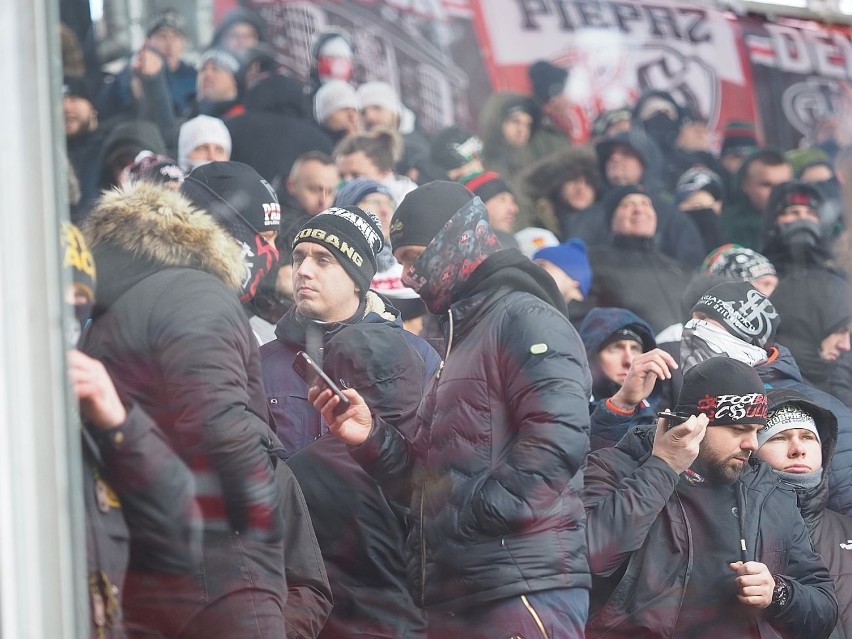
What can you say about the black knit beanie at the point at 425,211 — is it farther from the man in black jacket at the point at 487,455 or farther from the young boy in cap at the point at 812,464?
the young boy in cap at the point at 812,464

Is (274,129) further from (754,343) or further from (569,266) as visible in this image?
(754,343)

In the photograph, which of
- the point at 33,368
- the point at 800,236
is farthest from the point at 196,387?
the point at 800,236

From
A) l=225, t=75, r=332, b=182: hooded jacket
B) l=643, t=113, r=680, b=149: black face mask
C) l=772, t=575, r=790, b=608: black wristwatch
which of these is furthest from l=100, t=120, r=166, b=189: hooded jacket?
l=772, t=575, r=790, b=608: black wristwatch

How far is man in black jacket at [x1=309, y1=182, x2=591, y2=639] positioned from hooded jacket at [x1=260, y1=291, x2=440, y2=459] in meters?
0.03

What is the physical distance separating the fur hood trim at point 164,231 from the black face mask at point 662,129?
1114 millimetres

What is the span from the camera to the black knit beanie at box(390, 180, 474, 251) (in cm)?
268

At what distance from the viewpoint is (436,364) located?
2615 mm

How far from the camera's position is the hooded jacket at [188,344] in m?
2.27

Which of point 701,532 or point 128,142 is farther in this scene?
point 701,532

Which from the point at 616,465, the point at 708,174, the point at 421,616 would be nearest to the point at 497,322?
the point at 616,465

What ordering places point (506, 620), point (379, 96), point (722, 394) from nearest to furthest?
point (506, 620) < point (379, 96) < point (722, 394)

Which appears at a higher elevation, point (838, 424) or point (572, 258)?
point (572, 258)

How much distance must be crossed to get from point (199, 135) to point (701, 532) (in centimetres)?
135

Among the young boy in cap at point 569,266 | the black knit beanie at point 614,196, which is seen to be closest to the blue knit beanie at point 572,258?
the young boy in cap at point 569,266
